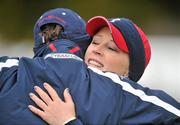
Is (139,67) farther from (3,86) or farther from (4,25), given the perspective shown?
A: (4,25)

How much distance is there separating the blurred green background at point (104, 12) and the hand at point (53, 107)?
2.03 metres

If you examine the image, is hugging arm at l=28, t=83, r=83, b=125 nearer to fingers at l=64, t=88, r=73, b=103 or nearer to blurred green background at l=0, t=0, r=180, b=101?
fingers at l=64, t=88, r=73, b=103

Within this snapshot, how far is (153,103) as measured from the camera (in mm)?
929

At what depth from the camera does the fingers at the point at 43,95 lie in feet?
2.99

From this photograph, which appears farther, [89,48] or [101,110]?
[89,48]

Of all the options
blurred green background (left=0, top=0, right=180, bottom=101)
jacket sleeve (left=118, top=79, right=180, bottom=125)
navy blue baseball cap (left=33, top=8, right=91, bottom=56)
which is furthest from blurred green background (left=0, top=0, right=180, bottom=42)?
jacket sleeve (left=118, top=79, right=180, bottom=125)

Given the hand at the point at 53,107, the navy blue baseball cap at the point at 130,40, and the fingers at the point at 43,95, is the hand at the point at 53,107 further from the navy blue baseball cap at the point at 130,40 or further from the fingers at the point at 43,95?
the navy blue baseball cap at the point at 130,40

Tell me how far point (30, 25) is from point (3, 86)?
2.17 m

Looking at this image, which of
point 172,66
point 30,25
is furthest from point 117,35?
point 30,25

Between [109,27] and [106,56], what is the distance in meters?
0.06

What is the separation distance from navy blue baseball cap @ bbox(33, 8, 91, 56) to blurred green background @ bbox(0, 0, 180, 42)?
5.92ft

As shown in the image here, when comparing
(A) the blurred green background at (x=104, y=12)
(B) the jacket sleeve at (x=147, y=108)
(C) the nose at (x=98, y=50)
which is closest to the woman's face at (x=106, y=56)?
(C) the nose at (x=98, y=50)

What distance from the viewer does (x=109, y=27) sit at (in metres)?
1.04

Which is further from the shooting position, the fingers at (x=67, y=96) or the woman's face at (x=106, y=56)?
the woman's face at (x=106, y=56)
